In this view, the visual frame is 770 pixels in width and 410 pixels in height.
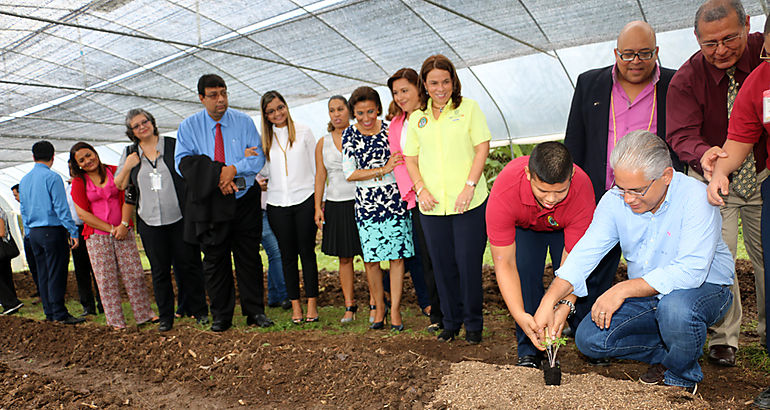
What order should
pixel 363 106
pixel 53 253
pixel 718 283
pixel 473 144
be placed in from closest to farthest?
1. pixel 718 283
2. pixel 473 144
3. pixel 363 106
4. pixel 53 253

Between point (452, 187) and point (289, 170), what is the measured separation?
4.94ft

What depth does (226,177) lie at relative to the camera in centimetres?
402

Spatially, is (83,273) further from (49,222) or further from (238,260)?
(238,260)

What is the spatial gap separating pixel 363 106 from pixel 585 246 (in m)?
2.02

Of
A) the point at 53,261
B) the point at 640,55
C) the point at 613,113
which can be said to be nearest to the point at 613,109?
the point at 613,113

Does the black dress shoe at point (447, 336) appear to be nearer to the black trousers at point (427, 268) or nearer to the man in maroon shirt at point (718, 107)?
the black trousers at point (427, 268)

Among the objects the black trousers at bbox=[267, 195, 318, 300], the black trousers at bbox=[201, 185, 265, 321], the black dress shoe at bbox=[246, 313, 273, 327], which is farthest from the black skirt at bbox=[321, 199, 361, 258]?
the black dress shoe at bbox=[246, 313, 273, 327]

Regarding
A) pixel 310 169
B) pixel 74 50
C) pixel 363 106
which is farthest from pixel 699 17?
pixel 74 50

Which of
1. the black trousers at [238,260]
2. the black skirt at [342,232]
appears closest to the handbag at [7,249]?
the black trousers at [238,260]

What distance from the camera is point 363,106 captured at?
389 centimetres

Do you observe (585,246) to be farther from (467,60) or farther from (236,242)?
(467,60)

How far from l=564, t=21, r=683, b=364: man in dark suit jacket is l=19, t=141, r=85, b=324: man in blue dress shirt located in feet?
14.7

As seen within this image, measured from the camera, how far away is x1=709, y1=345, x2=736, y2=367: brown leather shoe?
8.97ft

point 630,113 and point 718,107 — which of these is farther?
point 630,113
